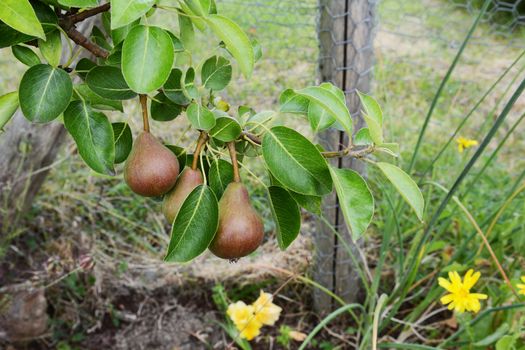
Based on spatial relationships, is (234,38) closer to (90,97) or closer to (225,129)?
(225,129)

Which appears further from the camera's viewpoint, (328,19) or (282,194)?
(328,19)

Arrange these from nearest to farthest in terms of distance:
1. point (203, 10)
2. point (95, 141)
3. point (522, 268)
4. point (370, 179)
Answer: point (203, 10) → point (95, 141) → point (522, 268) → point (370, 179)

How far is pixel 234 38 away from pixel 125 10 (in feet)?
0.35

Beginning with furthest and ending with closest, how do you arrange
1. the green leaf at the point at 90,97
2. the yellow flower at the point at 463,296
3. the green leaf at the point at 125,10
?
the yellow flower at the point at 463,296 < the green leaf at the point at 90,97 < the green leaf at the point at 125,10

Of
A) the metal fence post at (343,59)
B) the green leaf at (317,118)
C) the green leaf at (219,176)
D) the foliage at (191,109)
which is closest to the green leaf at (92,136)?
the foliage at (191,109)

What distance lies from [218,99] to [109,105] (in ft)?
0.43

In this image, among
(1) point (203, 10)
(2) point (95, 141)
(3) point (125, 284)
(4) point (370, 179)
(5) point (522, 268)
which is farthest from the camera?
(4) point (370, 179)

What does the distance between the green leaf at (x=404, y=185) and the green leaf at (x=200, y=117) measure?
171 mm

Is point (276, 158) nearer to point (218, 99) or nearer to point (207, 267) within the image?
point (218, 99)

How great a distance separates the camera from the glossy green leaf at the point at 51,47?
0.57m

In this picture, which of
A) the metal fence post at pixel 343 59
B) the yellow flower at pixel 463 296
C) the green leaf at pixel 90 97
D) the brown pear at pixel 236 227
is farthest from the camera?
the metal fence post at pixel 343 59

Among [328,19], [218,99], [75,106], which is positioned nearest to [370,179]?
[328,19]

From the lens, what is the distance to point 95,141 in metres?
0.58

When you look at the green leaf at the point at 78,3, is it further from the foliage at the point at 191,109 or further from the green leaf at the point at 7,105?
the green leaf at the point at 7,105
